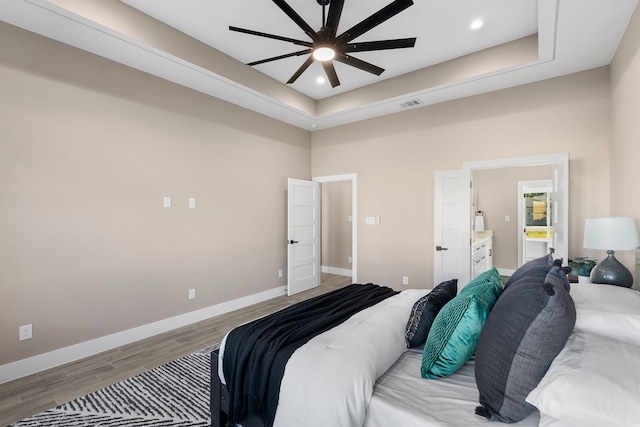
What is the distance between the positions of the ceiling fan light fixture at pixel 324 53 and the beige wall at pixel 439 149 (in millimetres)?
2428

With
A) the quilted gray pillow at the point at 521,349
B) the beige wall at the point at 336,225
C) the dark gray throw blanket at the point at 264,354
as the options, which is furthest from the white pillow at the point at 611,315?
the beige wall at the point at 336,225

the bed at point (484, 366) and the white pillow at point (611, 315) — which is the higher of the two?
the white pillow at point (611, 315)

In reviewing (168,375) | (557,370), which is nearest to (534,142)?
(557,370)

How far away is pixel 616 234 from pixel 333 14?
2.67 metres

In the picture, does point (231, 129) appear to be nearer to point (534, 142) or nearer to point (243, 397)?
point (243, 397)

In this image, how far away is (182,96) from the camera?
3889 millimetres

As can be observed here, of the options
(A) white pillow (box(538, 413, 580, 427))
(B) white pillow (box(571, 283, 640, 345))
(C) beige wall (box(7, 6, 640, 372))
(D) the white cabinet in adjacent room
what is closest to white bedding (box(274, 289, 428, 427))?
(A) white pillow (box(538, 413, 580, 427))

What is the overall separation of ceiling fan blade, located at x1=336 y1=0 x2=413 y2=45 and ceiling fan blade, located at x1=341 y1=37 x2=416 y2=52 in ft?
0.29

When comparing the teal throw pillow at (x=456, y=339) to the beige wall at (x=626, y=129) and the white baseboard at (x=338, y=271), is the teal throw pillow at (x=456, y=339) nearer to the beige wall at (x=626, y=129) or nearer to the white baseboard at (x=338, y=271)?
the beige wall at (x=626, y=129)

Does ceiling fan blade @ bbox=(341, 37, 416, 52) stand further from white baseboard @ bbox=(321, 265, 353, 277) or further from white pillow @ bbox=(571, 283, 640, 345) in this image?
white baseboard @ bbox=(321, 265, 353, 277)

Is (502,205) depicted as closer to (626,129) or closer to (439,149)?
(439,149)

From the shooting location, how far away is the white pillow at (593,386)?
85cm

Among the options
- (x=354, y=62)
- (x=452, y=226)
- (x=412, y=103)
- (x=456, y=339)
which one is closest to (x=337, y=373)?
(x=456, y=339)

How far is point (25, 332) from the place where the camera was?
270 cm
